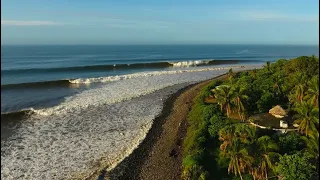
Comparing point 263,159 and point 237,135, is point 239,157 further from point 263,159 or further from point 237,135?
point 237,135

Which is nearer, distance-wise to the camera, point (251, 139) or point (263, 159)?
point (263, 159)

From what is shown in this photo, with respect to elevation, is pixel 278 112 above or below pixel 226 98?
below

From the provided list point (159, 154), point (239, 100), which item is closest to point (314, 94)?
point (239, 100)

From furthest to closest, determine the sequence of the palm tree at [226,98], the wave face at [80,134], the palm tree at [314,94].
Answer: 1. the palm tree at [226,98]
2. the palm tree at [314,94]
3. the wave face at [80,134]

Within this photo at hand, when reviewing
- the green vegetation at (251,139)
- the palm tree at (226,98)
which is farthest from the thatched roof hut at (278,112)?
the palm tree at (226,98)

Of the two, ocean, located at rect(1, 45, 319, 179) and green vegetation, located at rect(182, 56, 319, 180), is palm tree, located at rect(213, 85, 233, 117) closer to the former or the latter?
green vegetation, located at rect(182, 56, 319, 180)

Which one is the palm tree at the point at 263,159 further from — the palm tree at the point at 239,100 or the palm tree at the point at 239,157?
the palm tree at the point at 239,100

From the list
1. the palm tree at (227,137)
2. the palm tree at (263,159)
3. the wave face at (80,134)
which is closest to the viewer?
the palm tree at (263,159)

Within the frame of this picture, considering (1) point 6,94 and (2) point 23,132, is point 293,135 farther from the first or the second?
(1) point 6,94
